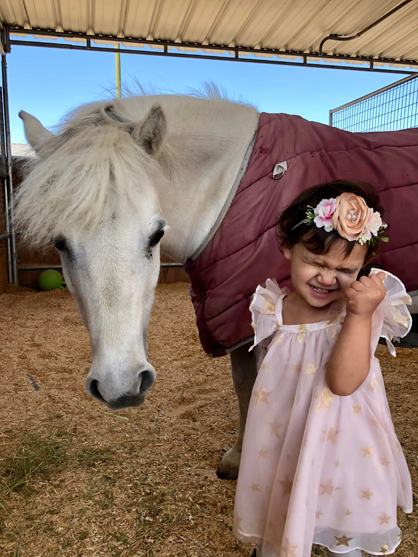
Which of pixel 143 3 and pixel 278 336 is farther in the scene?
pixel 143 3

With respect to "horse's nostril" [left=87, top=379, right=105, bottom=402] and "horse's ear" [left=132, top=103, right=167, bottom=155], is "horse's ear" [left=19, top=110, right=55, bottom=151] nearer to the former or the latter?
"horse's ear" [left=132, top=103, right=167, bottom=155]

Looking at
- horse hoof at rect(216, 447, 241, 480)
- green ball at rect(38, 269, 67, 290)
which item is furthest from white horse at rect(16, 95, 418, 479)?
green ball at rect(38, 269, 67, 290)

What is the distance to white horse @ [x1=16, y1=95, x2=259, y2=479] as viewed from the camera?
1067 millimetres

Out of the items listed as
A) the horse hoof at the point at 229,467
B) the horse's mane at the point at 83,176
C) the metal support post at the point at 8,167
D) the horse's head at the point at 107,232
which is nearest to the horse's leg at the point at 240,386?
the horse hoof at the point at 229,467

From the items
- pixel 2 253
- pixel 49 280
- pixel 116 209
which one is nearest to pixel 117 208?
pixel 116 209

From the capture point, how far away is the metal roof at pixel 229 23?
3980mm

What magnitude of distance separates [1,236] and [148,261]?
422 centimetres

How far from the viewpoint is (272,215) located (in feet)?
4.37

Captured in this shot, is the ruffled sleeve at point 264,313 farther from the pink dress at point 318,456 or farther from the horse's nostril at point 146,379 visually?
the horse's nostril at point 146,379

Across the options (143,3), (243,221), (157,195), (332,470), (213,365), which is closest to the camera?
(332,470)

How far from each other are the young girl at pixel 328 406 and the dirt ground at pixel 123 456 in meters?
0.48

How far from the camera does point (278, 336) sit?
3.38 feet

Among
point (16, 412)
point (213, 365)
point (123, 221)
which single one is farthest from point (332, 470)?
point (213, 365)

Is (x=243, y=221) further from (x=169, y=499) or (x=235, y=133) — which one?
(x=169, y=499)
